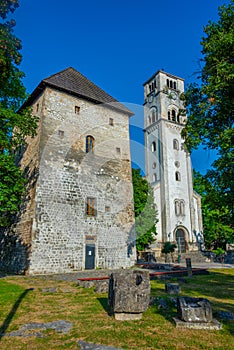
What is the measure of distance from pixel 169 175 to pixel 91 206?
1920 cm

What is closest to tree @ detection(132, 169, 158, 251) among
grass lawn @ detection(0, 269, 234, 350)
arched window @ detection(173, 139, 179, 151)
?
arched window @ detection(173, 139, 179, 151)

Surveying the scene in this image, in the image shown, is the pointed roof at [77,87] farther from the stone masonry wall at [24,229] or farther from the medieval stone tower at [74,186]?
the stone masonry wall at [24,229]

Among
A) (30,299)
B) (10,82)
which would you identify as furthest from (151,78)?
(30,299)

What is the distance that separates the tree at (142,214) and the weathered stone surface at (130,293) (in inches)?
825

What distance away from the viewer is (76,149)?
18.4m

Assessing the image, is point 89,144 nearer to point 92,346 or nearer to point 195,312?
point 195,312

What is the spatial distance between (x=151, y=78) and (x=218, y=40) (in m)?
34.0

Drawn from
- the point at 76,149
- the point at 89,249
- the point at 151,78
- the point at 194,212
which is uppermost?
the point at 151,78

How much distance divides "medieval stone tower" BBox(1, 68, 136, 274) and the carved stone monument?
37.9 feet

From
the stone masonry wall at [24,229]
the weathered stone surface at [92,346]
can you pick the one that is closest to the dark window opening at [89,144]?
the stone masonry wall at [24,229]

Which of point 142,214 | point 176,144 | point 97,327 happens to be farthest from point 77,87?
point 176,144

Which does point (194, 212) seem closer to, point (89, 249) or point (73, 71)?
point (89, 249)

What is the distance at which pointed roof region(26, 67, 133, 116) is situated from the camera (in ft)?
61.3

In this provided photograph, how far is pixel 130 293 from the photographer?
18.2 feet
